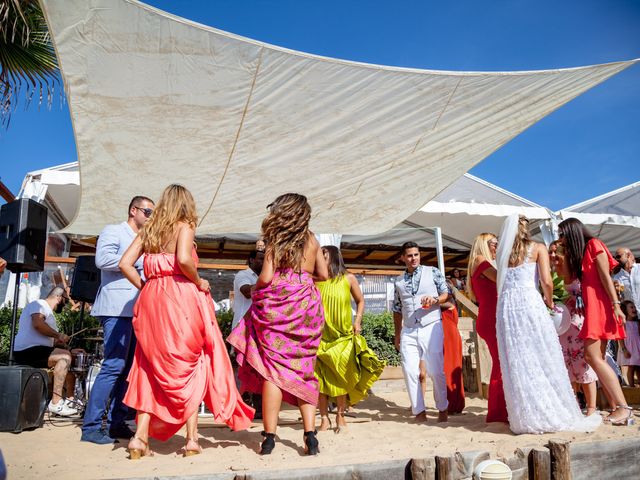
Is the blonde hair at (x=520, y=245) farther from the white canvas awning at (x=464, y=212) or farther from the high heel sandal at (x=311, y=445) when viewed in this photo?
the white canvas awning at (x=464, y=212)

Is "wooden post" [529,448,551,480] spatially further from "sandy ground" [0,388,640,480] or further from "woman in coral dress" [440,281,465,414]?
"woman in coral dress" [440,281,465,414]

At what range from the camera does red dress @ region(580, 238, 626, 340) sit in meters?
3.90

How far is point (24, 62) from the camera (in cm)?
625

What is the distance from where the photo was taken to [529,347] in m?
3.74

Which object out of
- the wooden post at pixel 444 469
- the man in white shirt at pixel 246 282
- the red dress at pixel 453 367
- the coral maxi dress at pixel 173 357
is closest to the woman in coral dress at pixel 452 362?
the red dress at pixel 453 367

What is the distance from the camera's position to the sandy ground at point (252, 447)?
282 centimetres

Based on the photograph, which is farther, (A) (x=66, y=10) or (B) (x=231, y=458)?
(A) (x=66, y=10)

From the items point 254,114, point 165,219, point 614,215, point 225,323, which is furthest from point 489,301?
point 614,215

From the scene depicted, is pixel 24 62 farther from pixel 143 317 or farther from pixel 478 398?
pixel 478 398

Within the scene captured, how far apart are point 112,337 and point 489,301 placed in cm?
303

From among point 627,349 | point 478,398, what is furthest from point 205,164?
point 627,349

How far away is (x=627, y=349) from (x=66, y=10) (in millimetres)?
6784

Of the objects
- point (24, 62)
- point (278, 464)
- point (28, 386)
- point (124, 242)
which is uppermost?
point (24, 62)

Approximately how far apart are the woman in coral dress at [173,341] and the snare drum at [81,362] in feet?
9.32
